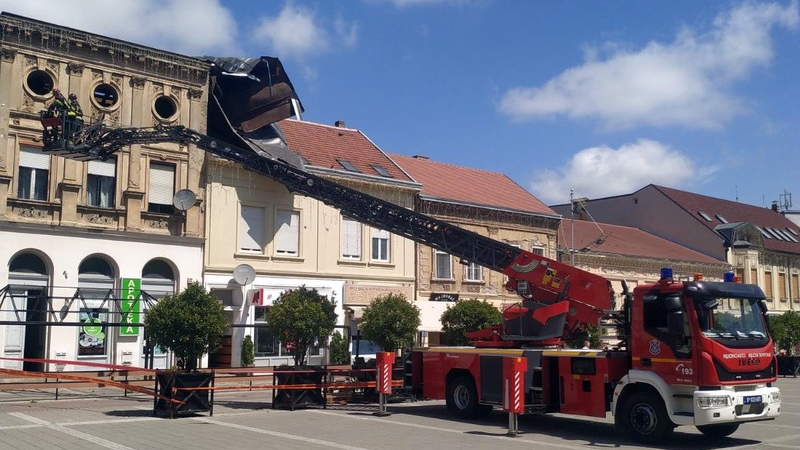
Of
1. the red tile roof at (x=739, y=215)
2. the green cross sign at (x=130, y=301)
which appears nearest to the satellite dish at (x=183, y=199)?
the green cross sign at (x=130, y=301)

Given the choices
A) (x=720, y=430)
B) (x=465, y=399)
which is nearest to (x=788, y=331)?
(x=720, y=430)

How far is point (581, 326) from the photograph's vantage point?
17047mm

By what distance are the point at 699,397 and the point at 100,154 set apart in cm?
1531

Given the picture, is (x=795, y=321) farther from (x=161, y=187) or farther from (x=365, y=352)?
(x=161, y=187)

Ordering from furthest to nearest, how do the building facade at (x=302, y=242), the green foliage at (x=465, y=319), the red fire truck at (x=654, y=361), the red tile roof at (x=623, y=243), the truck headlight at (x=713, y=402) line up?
1. the red tile roof at (x=623, y=243)
2. the building facade at (x=302, y=242)
3. the green foliage at (x=465, y=319)
4. the red fire truck at (x=654, y=361)
5. the truck headlight at (x=713, y=402)

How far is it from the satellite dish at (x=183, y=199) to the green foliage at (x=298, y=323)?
8.66 m

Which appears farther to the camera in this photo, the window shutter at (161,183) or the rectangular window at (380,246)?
the rectangular window at (380,246)

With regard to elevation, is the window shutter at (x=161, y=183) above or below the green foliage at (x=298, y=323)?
above

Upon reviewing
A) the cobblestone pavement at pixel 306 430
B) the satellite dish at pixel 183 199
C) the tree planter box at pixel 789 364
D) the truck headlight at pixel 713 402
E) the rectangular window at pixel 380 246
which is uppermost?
the satellite dish at pixel 183 199

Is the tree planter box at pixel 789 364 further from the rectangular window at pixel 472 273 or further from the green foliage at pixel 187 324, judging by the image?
the green foliage at pixel 187 324

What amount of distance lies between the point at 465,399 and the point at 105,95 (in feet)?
57.1

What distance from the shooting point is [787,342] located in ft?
123

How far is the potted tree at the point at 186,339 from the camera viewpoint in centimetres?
1683

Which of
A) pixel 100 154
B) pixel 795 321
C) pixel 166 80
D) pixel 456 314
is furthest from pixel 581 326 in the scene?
pixel 795 321
